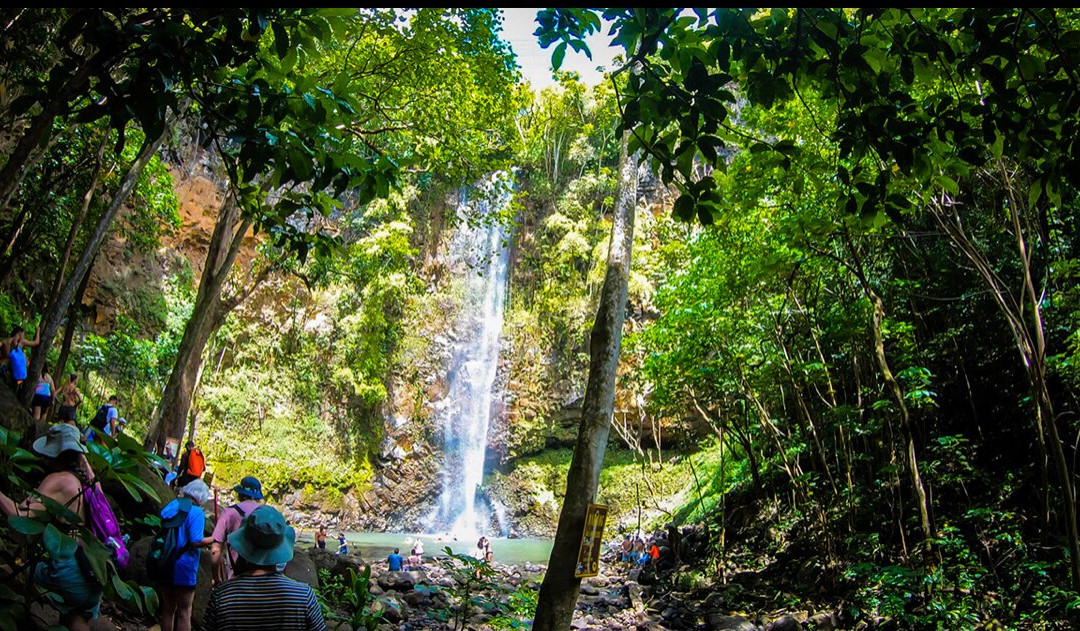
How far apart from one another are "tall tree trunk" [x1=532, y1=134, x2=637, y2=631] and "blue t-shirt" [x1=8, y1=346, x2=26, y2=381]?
6539 millimetres

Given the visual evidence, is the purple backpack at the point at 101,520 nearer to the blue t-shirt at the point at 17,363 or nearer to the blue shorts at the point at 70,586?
the blue shorts at the point at 70,586

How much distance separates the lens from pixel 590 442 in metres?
4.57

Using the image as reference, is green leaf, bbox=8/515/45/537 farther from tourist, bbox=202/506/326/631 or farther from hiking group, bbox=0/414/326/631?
tourist, bbox=202/506/326/631

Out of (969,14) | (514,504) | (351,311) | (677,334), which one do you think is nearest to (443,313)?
(351,311)

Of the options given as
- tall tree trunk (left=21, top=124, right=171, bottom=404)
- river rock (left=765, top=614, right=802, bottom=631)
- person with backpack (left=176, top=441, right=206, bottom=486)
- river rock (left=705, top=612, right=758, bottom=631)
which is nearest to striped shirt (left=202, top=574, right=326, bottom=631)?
river rock (left=765, top=614, right=802, bottom=631)

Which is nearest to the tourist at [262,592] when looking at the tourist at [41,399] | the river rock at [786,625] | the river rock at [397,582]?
the river rock at [786,625]

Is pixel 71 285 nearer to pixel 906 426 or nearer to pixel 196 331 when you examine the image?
pixel 196 331

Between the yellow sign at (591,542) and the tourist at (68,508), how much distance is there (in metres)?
2.65

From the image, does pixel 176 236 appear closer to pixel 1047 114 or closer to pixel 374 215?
pixel 374 215

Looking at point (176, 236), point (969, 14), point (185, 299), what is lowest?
point (969, 14)

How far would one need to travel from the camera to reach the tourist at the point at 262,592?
7.39 feet

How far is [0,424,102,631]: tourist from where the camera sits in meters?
2.42

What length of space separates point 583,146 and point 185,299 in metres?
14.9

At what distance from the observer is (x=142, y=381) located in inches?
613
